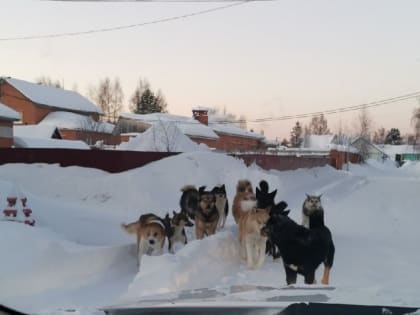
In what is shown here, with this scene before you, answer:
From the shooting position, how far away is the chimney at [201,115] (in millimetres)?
62094

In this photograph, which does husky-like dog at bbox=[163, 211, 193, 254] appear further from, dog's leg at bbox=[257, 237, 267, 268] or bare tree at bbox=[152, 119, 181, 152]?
bare tree at bbox=[152, 119, 181, 152]

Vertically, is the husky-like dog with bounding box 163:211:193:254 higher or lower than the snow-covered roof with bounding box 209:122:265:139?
lower

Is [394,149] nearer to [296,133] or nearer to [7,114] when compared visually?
[296,133]

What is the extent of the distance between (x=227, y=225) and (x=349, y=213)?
6.17 meters

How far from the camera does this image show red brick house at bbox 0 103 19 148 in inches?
1153

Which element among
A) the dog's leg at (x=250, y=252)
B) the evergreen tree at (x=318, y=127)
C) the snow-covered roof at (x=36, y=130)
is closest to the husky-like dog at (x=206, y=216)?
the dog's leg at (x=250, y=252)

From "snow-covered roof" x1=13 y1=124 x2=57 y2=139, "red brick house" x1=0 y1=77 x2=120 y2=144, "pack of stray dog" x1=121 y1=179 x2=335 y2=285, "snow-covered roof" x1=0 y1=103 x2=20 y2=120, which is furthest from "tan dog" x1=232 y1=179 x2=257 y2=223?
"snow-covered roof" x1=13 y1=124 x2=57 y2=139

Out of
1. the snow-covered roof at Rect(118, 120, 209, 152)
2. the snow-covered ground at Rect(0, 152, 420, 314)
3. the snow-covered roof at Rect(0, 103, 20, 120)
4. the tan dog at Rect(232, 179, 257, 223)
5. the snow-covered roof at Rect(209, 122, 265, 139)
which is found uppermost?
the snow-covered roof at Rect(209, 122, 265, 139)

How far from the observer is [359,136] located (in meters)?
84.1

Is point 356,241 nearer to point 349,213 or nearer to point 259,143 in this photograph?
point 349,213

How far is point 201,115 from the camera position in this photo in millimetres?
63219

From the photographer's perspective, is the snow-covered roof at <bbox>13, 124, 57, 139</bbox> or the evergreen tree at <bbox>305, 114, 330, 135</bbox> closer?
the snow-covered roof at <bbox>13, 124, 57, 139</bbox>

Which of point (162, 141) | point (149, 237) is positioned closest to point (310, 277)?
point (149, 237)

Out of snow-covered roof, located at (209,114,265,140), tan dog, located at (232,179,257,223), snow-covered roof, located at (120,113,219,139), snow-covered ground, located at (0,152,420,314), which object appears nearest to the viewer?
snow-covered ground, located at (0,152,420,314)
